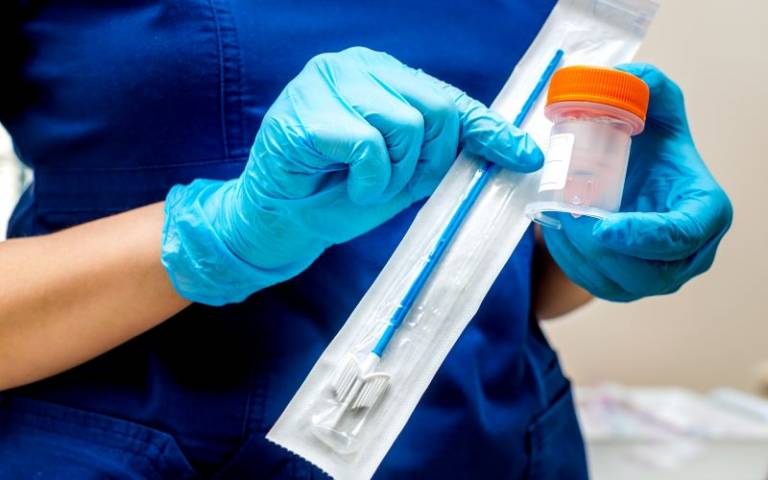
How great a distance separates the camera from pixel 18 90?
28.0 inches

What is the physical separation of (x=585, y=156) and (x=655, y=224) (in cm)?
10

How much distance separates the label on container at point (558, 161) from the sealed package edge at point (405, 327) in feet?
0.21

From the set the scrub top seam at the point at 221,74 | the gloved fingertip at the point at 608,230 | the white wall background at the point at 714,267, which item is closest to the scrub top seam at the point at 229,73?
the scrub top seam at the point at 221,74

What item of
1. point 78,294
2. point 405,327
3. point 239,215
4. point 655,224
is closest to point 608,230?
point 655,224

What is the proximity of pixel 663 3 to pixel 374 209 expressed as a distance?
1.30 metres

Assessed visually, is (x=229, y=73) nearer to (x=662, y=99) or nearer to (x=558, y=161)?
(x=558, y=161)

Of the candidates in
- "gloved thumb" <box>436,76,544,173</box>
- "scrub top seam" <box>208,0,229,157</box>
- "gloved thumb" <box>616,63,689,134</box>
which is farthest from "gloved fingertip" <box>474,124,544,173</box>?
"scrub top seam" <box>208,0,229,157</box>

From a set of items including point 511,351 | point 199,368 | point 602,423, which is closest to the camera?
A: point 199,368

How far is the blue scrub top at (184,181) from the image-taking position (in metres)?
0.66

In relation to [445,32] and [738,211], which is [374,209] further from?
[738,211]

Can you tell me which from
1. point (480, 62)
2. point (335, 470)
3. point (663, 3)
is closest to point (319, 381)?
point (335, 470)

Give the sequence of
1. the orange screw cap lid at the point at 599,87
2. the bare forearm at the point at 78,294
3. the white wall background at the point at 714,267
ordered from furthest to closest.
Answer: the white wall background at the point at 714,267, the bare forearm at the point at 78,294, the orange screw cap lid at the point at 599,87

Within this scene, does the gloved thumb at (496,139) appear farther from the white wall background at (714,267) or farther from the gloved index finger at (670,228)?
the white wall background at (714,267)

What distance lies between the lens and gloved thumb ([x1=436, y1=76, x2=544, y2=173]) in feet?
1.94
